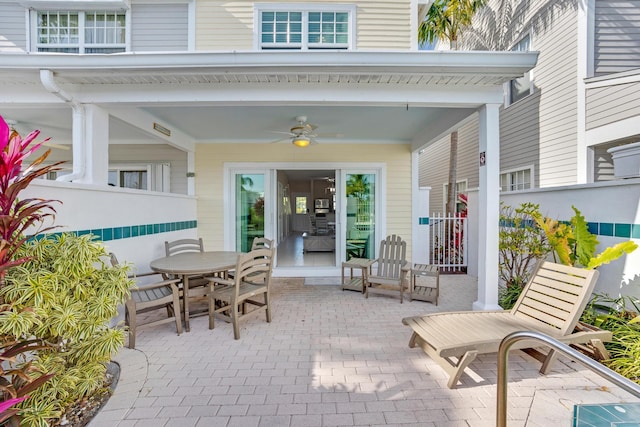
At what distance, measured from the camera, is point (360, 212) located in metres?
6.16

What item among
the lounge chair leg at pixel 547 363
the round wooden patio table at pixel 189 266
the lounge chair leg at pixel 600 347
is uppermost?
the round wooden patio table at pixel 189 266

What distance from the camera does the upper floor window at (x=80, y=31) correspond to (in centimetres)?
542

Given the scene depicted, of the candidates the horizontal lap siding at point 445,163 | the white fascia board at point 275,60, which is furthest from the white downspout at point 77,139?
the horizontal lap siding at point 445,163

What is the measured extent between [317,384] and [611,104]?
677 cm

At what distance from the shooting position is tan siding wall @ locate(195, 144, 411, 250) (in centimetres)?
602

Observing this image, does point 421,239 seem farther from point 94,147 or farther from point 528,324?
point 94,147

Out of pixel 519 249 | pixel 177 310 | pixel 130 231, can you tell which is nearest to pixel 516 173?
pixel 519 249

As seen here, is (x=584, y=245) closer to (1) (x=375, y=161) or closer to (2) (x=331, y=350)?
(2) (x=331, y=350)

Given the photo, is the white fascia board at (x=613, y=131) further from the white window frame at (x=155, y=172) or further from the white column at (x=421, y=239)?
the white window frame at (x=155, y=172)

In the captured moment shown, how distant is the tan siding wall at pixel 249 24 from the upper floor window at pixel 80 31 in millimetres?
1626

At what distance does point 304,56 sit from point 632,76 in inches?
227

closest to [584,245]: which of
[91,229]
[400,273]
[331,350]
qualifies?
[400,273]

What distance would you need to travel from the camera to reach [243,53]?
2.98 meters

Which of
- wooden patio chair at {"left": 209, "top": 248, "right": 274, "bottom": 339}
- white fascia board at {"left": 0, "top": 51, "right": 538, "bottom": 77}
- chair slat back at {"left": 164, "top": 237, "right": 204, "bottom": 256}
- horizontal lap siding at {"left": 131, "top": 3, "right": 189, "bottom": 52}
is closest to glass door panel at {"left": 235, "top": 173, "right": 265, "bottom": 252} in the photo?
chair slat back at {"left": 164, "top": 237, "right": 204, "bottom": 256}
